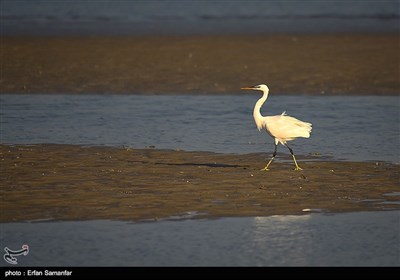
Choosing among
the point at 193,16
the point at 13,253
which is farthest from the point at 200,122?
the point at 193,16

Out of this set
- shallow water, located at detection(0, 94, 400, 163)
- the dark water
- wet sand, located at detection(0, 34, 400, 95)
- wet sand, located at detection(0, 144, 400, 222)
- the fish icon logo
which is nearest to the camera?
the fish icon logo

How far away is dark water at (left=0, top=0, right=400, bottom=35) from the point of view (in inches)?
1394

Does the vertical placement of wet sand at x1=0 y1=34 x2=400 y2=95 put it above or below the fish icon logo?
above

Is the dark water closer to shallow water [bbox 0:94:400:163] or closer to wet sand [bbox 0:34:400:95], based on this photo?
wet sand [bbox 0:34:400:95]

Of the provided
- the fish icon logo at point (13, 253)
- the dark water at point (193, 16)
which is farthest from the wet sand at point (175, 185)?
the dark water at point (193, 16)

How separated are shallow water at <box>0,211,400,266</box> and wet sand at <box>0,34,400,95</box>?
39.7ft

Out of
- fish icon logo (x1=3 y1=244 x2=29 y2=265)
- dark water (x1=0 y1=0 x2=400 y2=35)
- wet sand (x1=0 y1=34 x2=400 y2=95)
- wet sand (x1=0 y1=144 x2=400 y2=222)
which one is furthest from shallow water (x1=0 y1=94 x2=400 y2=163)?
dark water (x1=0 y1=0 x2=400 y2=35)

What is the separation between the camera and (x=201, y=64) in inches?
1069

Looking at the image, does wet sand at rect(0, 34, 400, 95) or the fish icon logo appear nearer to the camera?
the fish icon logo

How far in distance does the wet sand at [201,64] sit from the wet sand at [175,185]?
8.30 metres

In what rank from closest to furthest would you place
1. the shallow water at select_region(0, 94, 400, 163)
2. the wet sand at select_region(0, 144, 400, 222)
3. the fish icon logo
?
the fish icon logo → the wet sand at select_region(0, 144, 400, 222) → the shallow water at select_region(0, 94, 400, 163)

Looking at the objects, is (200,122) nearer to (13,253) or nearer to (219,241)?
(219,241)

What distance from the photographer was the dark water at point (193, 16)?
35.4 metres

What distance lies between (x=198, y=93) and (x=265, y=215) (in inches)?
459
